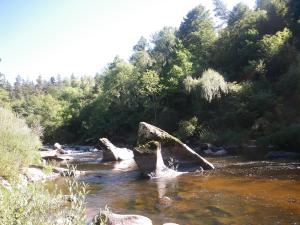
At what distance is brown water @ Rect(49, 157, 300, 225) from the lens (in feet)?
37.9

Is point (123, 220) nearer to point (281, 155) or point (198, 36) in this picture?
point (281, 155)

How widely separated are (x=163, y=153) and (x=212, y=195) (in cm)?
803

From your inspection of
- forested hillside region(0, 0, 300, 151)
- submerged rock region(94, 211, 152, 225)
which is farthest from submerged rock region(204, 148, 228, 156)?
submerged rock region(94, 211, 152, 225)

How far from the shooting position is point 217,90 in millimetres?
42469

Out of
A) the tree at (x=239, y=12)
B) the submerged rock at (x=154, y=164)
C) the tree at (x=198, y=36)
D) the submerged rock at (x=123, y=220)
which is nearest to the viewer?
the submerged rock at (x=123, y=220)

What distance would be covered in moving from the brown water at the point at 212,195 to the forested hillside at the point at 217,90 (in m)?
10.4

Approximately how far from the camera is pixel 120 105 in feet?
214

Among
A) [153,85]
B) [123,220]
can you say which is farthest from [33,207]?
[153,85]

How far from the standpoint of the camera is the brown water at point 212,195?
455 inches

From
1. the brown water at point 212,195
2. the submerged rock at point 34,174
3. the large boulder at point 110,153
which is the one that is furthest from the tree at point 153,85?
the brown water at point 212,195

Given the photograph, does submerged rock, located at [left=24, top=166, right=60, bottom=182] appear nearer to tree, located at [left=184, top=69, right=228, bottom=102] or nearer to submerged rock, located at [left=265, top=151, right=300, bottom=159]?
submerged rock, located at [left=265, top=151, right=300, bottom=159]

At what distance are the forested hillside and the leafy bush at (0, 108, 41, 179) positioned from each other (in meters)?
18.4

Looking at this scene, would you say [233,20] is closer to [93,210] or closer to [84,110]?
[84,110]

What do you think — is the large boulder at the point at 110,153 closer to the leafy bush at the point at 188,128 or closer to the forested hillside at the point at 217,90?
the forested hillside at the point at 217,90
